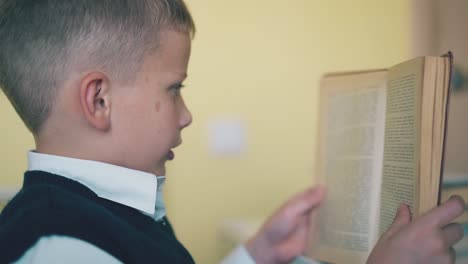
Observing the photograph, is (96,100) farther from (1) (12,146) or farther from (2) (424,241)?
(1) (12,146)

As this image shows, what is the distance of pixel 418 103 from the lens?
0.56m

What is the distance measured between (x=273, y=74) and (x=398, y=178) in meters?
0.77

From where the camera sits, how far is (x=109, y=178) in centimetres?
62

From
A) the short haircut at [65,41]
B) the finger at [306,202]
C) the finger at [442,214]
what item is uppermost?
the short haircut at [65,41]

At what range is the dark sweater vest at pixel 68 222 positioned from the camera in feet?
1.68

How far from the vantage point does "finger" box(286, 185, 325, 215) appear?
750 mm

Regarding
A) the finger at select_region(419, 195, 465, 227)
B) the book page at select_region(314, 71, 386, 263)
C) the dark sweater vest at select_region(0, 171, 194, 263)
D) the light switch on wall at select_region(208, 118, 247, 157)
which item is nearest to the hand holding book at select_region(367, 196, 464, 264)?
the finger at select_region(419, 195, 465, 227)

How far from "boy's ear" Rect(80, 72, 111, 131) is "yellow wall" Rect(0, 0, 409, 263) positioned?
68 cm

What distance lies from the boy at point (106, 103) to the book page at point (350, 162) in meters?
0.11

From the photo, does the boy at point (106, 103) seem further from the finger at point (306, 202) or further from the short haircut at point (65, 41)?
the finger at point (306, 202)

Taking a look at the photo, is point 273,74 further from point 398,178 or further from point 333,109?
point 398,178

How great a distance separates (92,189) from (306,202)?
299 mm

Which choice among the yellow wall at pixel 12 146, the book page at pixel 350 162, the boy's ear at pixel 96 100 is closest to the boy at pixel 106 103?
the boy's ear at pixel 96 100

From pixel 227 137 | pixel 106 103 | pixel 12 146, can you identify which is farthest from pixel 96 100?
pixel 227 137
